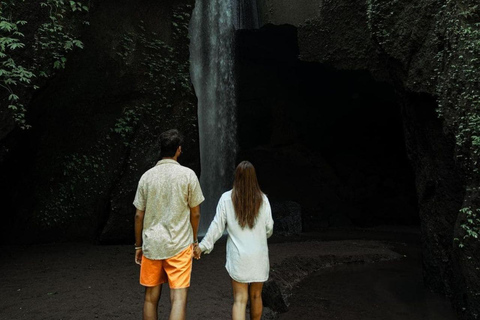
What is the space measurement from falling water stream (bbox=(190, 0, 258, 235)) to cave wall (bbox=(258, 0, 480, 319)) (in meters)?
5.95

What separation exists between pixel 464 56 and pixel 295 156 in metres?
12.9

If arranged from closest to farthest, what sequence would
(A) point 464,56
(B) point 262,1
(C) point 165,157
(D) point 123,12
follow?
1. (C) point 165,157
2. (A) point 464,56
3. (D) point 123,12
4. (B) point 262,1

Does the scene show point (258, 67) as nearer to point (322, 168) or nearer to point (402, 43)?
point (322, 168)

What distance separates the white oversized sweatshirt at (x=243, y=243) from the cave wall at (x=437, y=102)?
122 inches

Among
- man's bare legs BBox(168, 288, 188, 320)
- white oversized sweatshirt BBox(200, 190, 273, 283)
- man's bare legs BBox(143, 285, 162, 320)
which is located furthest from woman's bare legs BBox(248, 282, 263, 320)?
man's bare legs BBox(143, 285, 162, 320)

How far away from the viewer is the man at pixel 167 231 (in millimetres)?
3877

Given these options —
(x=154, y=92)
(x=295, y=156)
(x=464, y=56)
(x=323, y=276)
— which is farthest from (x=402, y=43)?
(x=295, y=156)

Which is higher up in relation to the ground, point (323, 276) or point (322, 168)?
point (322, 168)

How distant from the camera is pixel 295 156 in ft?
61.8

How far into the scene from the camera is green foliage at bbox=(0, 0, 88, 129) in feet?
24.8

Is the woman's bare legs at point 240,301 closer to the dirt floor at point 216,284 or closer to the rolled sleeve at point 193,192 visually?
the rolled sleeve at point 193,192

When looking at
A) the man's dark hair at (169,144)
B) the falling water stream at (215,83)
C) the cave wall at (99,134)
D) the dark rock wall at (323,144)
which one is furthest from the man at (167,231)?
the dark rock wall at (323,144)

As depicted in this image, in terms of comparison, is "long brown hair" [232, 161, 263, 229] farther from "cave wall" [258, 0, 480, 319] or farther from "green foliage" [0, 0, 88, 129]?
"green foliage" [0, 0, 88, 129]

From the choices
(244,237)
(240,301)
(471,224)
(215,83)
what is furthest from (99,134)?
(471,224)
